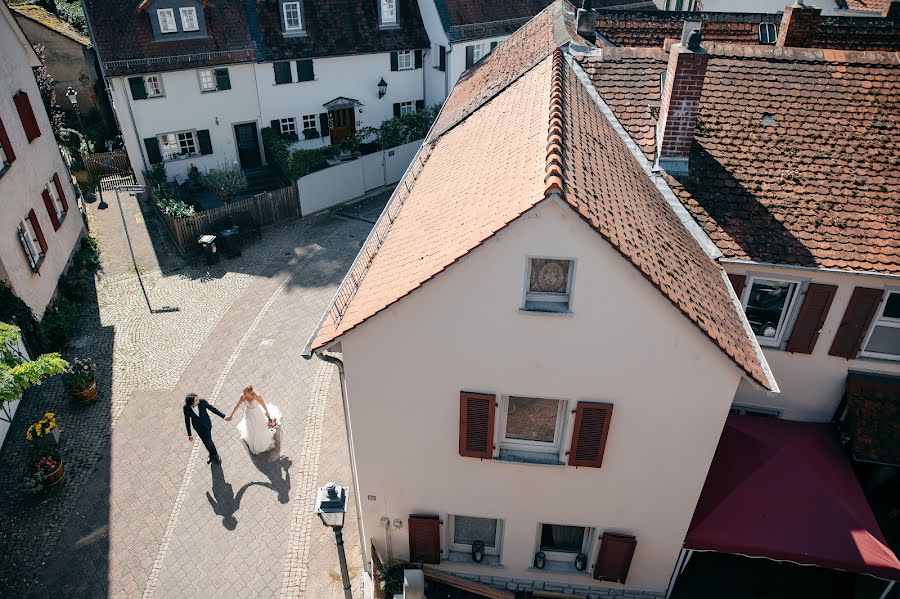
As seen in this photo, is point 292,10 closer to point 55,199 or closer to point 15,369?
point 55,199

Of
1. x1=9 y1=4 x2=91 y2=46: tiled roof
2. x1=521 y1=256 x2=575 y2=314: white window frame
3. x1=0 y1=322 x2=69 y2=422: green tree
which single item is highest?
x1=9 y1=4 x2=91 y2=46: tiled roof

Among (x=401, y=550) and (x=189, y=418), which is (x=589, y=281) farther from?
(x=189, y=418)

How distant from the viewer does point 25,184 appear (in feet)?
61.8

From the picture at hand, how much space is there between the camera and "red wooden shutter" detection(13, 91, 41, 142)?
63.7 ft

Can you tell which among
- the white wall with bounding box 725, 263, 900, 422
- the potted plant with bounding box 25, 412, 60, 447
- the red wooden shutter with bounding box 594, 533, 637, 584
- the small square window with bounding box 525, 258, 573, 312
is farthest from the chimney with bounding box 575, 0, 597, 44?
the potted plant with bounding box 25, 412, 60, 447

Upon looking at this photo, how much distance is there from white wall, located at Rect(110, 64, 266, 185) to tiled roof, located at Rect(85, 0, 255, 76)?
1.70 ft

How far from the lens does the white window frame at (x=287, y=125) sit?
3013cm

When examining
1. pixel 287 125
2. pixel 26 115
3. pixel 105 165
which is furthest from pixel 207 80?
pixel 26 115

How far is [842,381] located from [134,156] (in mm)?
27697

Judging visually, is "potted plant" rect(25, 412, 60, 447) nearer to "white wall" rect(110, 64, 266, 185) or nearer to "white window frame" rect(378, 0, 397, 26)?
"white wall" rect(110, 64, 266, 185)

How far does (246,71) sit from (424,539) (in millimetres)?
24196

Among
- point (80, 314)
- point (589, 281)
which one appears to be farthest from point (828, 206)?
point (80, 314)

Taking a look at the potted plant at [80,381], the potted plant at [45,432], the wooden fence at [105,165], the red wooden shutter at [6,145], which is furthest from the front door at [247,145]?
the potted plant at [45,432]

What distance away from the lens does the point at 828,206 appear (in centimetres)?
1186
